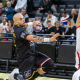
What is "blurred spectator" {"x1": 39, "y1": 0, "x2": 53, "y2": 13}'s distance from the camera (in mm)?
10586

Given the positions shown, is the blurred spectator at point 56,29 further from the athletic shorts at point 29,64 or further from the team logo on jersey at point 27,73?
the team logo on jersey at point 27,73

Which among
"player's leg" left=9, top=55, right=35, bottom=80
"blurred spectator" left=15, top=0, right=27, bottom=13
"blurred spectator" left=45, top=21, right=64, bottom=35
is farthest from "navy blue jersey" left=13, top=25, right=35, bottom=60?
"blurred spectator" left=15, top=0, right=27, bottom=13

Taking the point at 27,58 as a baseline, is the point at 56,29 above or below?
above

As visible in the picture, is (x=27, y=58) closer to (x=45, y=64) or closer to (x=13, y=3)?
(x=45, y=64)

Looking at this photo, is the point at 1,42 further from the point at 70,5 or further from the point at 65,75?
the point at 70,5

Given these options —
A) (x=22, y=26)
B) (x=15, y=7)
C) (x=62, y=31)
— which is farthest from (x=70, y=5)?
(x=22, y=26)

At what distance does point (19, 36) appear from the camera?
482 cm

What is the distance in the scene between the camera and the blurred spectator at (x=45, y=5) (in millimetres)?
10586

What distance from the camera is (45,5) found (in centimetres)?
1074

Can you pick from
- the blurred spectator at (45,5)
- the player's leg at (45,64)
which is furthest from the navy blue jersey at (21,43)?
the blurred spectator at (45,5)

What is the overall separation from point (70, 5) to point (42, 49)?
4.78 m

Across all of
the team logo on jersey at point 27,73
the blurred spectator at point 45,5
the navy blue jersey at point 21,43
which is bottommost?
the team logo on jersey at point 27,73

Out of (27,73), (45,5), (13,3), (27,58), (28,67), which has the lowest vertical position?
(27,73)

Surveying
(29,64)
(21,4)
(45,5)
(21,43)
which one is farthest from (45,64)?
(21,4)
